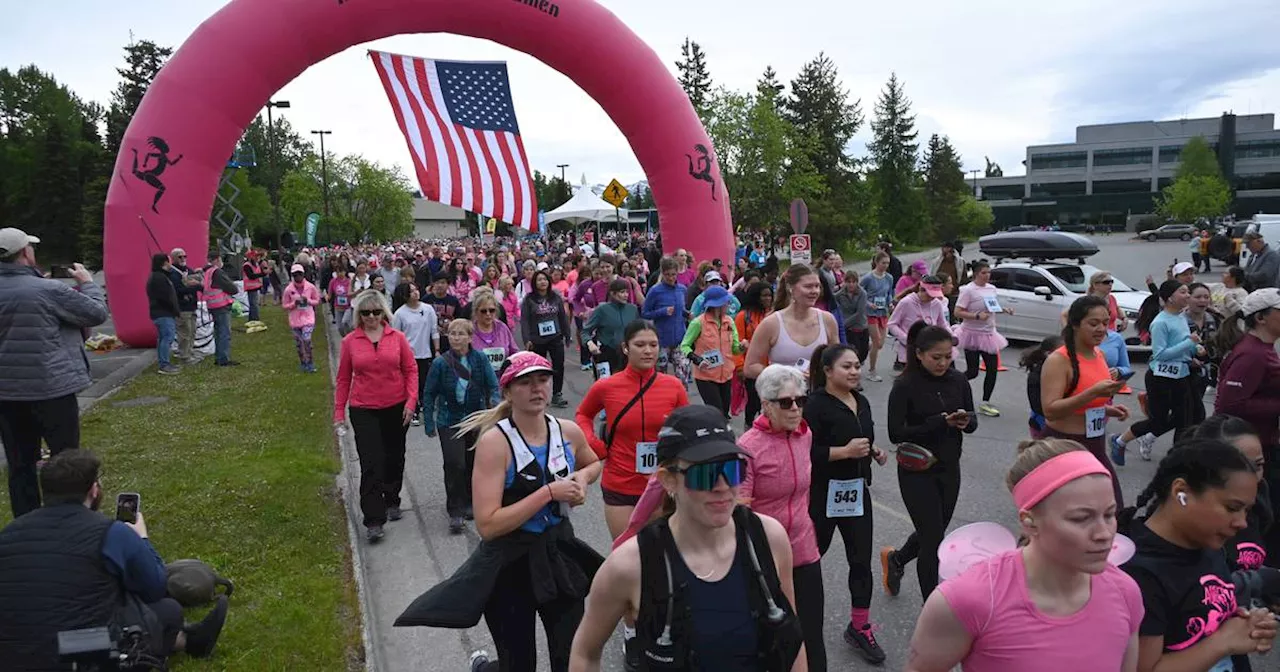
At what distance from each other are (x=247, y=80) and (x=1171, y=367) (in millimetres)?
13634

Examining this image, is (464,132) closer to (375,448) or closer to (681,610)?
(375,448)

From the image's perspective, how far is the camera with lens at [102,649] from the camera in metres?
3.04

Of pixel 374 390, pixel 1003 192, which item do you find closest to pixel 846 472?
pixel 374 390

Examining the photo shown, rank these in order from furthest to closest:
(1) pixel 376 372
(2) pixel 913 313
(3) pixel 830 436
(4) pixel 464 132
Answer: (4) pixel 464 132, (2) pixel 913 313, (1) pixel 376 372, (3) pixel 830 436

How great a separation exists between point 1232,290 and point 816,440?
7.85 meters

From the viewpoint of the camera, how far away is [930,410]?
14.2 feet

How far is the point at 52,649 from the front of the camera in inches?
119

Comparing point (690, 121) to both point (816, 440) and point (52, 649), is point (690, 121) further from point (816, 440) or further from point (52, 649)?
point (52, 649)

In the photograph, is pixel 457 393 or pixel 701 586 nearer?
pixel 701 586

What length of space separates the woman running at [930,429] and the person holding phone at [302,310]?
10319 millimetres

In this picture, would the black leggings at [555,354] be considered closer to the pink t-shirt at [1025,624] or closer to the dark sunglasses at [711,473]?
the dark sunglasses at [711,473]

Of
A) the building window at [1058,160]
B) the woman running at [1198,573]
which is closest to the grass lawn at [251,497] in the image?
the woman running at [1198,573]

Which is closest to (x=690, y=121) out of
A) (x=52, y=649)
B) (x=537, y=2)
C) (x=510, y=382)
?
(x=537, y=2)

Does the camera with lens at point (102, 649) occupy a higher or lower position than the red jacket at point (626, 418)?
lower
